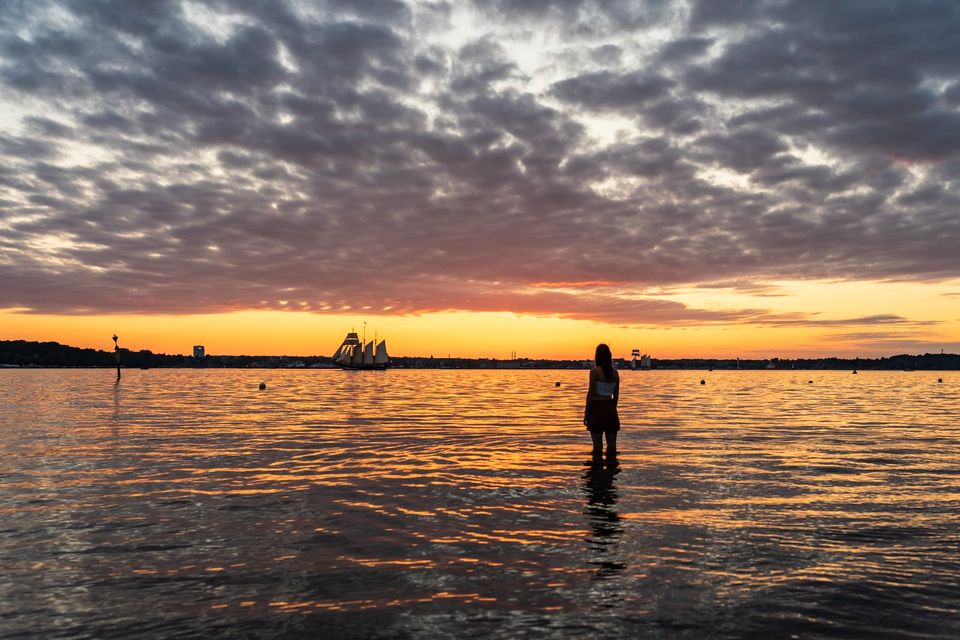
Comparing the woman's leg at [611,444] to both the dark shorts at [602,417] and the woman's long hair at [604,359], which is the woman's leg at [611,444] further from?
the woman's long hair at [604,359]

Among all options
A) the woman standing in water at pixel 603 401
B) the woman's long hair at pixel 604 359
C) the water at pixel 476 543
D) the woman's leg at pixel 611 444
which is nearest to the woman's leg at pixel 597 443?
the woman standing in water at pixel 603 401

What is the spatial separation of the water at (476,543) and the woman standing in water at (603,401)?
1.00 m

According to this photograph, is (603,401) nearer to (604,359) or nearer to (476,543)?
(604,359)

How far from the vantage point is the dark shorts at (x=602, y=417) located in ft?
58.6

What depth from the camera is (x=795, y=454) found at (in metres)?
21.9

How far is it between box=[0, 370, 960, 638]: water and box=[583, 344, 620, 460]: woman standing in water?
3.29 feet

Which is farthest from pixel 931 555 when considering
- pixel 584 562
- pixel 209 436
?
pixel 209 436

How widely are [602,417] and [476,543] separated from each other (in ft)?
26.6

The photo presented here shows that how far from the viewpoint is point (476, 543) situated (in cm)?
1059

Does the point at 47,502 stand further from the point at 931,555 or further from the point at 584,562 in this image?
the point at 931,555

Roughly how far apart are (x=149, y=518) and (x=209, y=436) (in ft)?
51.7

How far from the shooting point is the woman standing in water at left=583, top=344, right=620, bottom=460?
57.1ft

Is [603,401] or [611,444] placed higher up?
[603,401]

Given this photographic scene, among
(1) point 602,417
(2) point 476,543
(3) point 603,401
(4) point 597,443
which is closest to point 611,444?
(4) point 597,443
